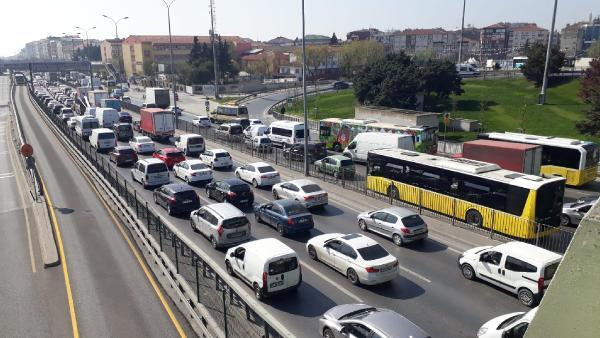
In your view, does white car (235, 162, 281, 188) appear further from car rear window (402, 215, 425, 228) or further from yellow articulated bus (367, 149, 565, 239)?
car rear window (402, 215, 425, 228)

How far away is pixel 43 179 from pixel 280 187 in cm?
1774

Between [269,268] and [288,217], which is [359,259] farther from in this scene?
[288,217]

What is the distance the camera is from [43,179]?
3041cm

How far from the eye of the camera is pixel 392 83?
166ft

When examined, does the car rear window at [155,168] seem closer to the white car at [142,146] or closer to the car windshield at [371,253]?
the white car at [142,146]

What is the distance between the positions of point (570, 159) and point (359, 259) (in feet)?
59.9

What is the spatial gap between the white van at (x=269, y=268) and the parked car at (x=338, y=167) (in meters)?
13.9

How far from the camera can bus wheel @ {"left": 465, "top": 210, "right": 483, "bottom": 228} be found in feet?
64.1

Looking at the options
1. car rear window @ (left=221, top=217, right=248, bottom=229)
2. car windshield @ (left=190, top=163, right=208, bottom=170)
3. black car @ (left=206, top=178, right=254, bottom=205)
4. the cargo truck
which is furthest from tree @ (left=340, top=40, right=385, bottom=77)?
car rear window @ (left=221, top=217, right=248, bottom=229)

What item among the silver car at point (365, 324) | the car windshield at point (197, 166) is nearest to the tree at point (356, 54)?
the car windshield at point (197, 166)

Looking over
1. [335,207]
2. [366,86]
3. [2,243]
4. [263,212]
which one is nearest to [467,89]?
[366,86]

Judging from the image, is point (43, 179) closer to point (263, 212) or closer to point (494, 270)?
point (263, 212)

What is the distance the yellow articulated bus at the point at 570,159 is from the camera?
25719 mm

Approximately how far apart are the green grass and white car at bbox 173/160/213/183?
3194cm
